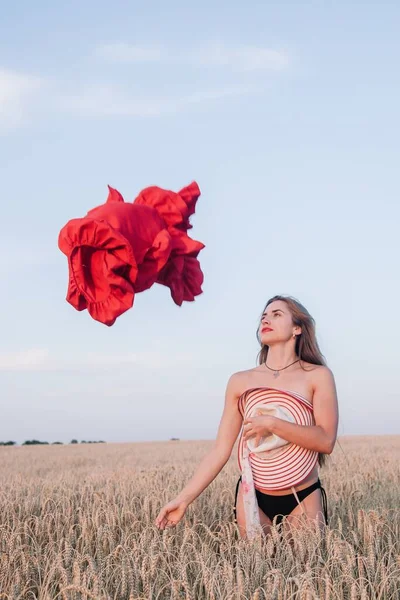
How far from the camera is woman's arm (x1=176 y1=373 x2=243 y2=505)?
402 cm

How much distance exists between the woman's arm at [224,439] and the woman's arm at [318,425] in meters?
0.44

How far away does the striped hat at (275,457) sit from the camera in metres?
3.84

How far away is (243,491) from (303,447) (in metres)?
0.39

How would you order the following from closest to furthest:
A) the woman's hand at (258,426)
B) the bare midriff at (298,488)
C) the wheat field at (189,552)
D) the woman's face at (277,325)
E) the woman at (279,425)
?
the wheat field at (189,552) < the woman's hand at (258,426) < the woman at (279,425) < the bare midriff at (298,488) < the woman's face at (277,325)

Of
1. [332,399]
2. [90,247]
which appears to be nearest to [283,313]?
[332,399]

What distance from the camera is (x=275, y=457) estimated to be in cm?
388

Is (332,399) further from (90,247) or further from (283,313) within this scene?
(90,247)

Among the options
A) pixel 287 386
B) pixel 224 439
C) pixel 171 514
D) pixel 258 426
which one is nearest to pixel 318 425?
pixel 287 386

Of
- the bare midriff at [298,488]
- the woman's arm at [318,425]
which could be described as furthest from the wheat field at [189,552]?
the woman's arm at [318,425]

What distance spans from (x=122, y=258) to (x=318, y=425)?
1500mm

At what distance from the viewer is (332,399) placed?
395 cm

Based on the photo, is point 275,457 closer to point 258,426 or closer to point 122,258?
point 258,426

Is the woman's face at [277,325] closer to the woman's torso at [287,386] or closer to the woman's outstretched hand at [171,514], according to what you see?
the woman's torso at [287,386]

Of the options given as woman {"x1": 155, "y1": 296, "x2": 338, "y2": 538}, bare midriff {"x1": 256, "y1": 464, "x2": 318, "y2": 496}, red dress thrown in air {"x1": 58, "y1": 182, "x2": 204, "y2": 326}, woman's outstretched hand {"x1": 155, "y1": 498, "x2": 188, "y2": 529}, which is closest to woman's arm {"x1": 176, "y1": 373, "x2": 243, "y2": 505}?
woman {"x1": 155, "y1": 296, "x2": 338, "y2": 538}
